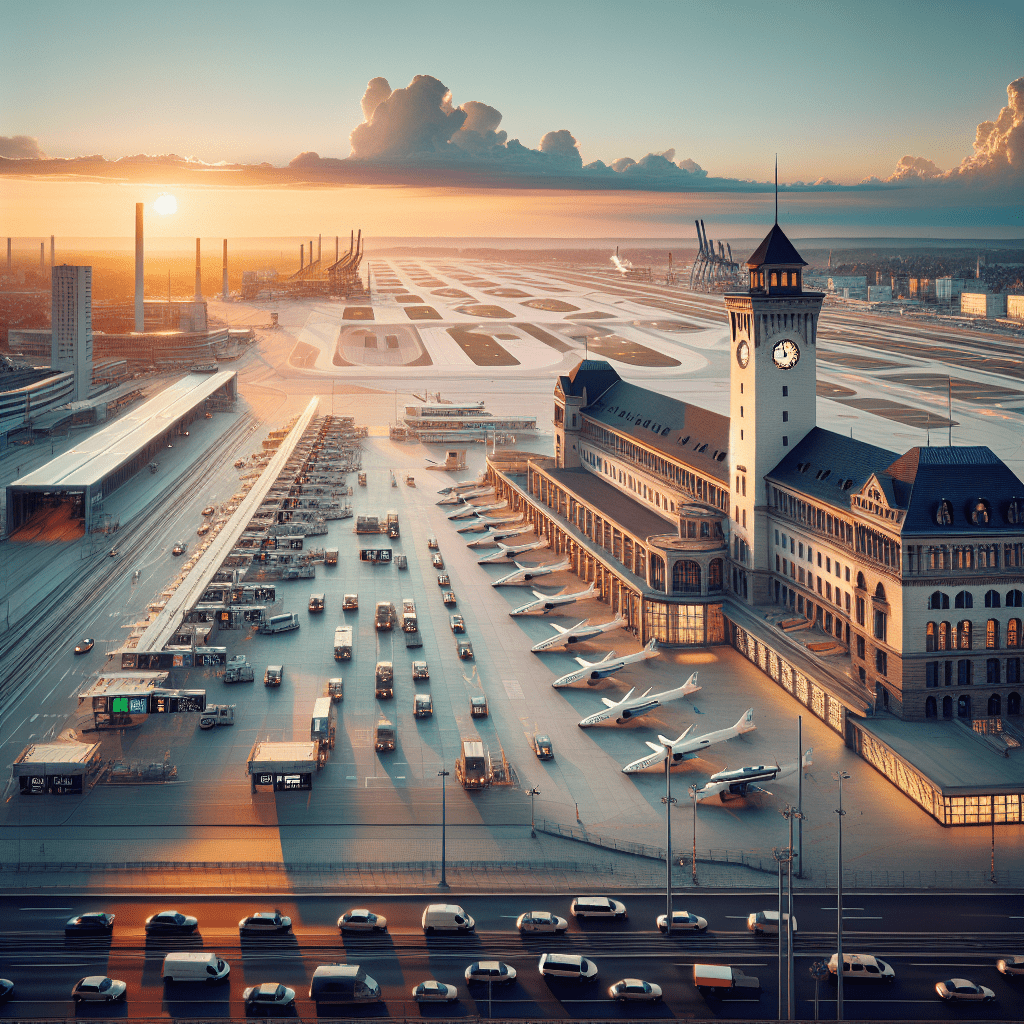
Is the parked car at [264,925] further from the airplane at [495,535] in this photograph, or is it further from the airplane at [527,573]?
the airplane at [495,535]

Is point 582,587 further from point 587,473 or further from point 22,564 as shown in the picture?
point 22,564

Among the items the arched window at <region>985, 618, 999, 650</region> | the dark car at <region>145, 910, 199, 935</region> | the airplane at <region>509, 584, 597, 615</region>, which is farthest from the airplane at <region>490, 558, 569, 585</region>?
the dark car at <region>145, 910, 199, 935</region>

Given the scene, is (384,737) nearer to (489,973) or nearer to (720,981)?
(489,973)

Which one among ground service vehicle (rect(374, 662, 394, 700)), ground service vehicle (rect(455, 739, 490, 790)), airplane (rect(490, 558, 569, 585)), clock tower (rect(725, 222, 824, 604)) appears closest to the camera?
ground service vehicle (rect(455, 739, 490, 790))

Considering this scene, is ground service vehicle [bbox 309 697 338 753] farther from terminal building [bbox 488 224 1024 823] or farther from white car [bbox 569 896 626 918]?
terminal building [bbox 488 224 1024 823]

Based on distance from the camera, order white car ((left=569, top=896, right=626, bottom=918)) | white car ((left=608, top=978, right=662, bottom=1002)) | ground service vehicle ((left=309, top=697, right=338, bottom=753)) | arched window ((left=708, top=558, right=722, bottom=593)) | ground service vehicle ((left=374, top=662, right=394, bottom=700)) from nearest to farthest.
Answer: white car ((left=608, top=978, right=662, bottom=1002)), white car ((left=569, top=896, right=626, bottom=918)), ground service vehicle ((left=309, top=697, right=338, bottom=753)), ground service vehicle ((left=374, top=662, right=394, bottom=700)), arched window ((left=708, top=558, right=722, bottom=593))

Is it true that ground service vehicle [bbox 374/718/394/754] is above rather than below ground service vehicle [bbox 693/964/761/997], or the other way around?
above

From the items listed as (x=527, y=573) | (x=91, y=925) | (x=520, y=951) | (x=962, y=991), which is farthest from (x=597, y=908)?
(x=527, y=573)
